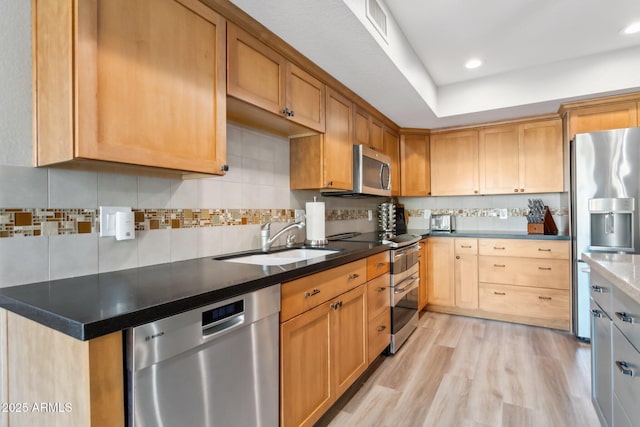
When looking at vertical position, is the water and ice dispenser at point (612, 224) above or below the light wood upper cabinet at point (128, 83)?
below

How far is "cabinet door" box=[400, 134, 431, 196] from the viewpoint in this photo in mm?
3943

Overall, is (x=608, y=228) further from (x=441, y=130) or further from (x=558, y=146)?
(x=441, y=130)

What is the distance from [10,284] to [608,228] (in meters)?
3.82

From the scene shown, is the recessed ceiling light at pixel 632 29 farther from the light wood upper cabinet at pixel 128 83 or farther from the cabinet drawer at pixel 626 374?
the light wood upper cabinet at pixel 128 83

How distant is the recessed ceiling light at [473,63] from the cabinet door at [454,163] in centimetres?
97

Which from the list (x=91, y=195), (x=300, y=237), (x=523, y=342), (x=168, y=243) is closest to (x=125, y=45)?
(x=91, y=195)

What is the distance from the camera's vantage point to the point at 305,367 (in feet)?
5.13

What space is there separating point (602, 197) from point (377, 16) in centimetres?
242

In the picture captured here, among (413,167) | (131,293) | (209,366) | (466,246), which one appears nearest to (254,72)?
(131,293)

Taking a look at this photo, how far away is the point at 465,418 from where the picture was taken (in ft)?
5.95

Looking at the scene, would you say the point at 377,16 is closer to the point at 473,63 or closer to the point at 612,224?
the point at 473,63

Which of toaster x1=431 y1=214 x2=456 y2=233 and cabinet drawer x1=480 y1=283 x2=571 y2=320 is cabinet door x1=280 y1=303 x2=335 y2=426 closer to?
cabinet drawer x1=480 y1=283 x2=571 y2=320

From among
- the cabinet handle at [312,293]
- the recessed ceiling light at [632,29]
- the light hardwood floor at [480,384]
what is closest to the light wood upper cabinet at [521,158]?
the recessed ceiling light at [632,29]

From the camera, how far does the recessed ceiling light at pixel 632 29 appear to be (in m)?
2.31
